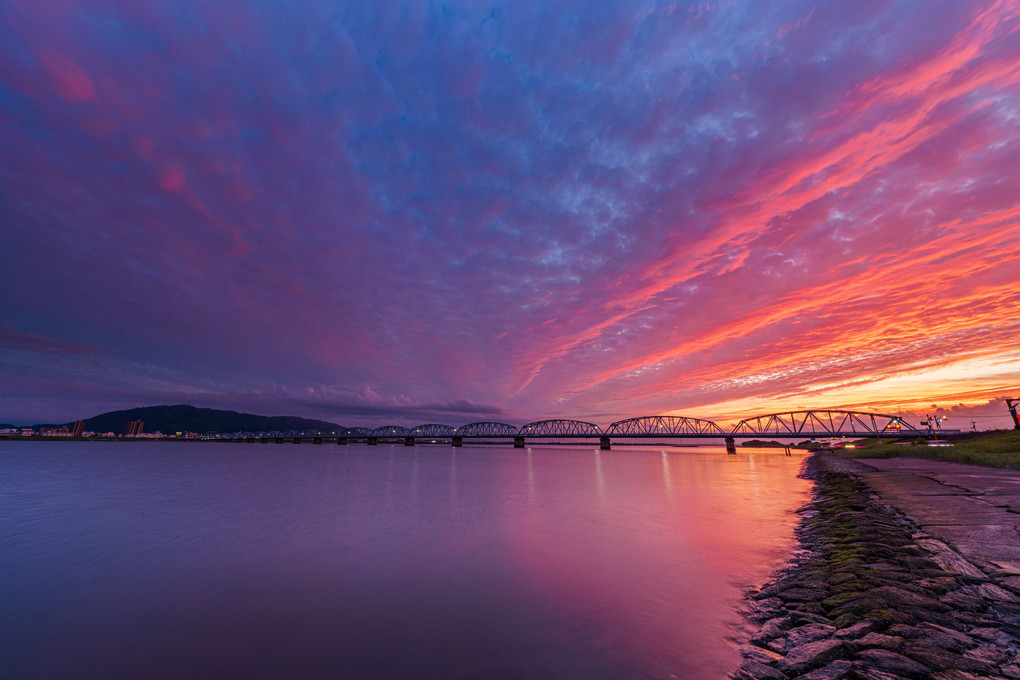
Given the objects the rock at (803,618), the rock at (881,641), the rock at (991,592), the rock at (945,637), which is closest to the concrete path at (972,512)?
the rock at (991,592)

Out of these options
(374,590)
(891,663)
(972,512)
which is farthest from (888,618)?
(374,590)

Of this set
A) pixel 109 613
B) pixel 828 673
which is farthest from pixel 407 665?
pixel 109 613

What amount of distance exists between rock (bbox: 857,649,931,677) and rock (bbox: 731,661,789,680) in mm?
1267

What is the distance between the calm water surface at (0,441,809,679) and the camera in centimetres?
795

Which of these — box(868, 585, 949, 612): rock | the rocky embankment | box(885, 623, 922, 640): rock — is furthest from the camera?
box(868, 585, 949, 612): rock

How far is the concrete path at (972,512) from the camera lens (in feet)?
30.9

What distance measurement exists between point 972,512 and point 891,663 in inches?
546

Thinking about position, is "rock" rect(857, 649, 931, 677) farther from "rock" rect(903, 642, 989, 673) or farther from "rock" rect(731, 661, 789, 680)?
"rock" rect(731, 661, 789, 680)

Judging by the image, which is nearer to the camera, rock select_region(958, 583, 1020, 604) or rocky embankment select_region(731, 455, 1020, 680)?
rocky embankment select_region(731, 455, 1020, 680)

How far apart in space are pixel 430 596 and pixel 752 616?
8.75 meters

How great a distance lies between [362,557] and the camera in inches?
616

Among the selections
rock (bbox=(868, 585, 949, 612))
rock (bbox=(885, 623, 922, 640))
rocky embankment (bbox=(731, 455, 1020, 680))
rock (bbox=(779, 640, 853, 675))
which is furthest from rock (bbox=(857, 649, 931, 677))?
rock (bbox=(868, 585, 949, 612))

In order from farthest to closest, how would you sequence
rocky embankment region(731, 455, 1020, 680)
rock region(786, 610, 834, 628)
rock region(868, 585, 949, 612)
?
1. rock region(786, 610, 834, 628)
2. rock region(868, 585, 949, 612)
3. rocky embankment region(731, 455, 1020, 680)

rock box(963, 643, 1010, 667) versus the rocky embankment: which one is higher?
rock box(963, 643, 1010, 667)
